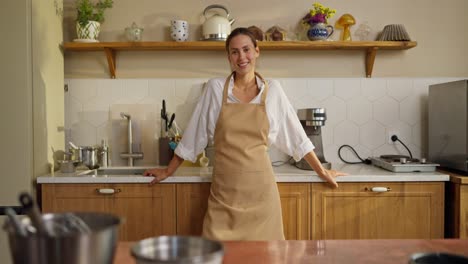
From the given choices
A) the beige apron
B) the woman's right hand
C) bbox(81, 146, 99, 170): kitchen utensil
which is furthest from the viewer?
bbox(81, 146, 99, 170): kitchen utensil

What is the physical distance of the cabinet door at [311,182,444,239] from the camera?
2.87 m

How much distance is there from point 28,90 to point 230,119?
3.86ft

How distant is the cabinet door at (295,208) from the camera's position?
2.86 meters

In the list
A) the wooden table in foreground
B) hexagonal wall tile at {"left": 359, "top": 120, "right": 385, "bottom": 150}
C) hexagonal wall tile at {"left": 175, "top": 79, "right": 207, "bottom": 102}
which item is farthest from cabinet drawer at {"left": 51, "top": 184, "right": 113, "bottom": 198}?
hexagonal wall tile at {"left": 359, "top": 120, "right": 385, "bottom": 150}

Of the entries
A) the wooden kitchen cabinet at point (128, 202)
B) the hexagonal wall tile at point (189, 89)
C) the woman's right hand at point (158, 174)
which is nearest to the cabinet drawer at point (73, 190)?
the wooden kitchen cabinet at point (128, 202)

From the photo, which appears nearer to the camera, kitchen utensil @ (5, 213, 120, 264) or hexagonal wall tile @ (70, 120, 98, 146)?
kitchen utensil @ (5, 213, 120, 264)

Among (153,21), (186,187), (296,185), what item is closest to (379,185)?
(296,185)

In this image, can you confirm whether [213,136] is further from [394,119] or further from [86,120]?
[394,119]

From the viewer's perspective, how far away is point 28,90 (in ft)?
9.50

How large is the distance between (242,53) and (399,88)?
1.42 m

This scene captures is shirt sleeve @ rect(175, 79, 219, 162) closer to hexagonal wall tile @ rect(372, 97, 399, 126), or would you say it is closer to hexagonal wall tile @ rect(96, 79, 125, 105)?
hexagonal wall tile @ rect(96, 79, 125, 105)

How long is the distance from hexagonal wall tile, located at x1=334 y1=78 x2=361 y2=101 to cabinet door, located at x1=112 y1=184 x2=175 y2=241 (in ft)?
4.47

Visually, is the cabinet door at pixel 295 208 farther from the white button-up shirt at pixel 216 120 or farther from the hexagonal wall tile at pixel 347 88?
the hexagonal wall tile at pixel 347 88

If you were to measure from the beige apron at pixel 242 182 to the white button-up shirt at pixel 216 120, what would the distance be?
0.05m
